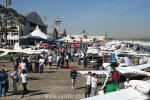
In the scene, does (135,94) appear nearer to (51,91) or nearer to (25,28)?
(51,91)

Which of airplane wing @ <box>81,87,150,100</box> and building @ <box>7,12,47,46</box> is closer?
airplane wing @ <box>81,87,150,100</box>

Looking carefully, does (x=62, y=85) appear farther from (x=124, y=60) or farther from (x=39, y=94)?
(x=124, y=60)

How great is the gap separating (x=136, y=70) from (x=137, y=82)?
7.50m

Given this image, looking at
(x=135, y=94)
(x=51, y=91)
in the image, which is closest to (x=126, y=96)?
(x=135, y=94)

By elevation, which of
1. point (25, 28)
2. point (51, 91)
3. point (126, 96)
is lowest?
point (51, 91)

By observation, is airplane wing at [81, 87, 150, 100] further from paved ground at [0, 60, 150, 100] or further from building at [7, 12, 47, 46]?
building at [7, 12, 47, 46]

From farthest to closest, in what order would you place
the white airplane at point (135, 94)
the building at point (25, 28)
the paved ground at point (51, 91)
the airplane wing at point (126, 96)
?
1. the building at point (25, 28)
2. the paved ground at point (51, 91)
3. the airplane wing at point (126, 96)
4. the white airplane at point (135, 94)

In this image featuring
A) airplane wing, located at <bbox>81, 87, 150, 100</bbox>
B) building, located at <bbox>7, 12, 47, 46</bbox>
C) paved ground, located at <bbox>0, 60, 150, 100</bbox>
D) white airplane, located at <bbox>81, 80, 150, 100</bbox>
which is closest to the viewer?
white airplane, located at <bbox>81, 80, 150, 100</bbox>

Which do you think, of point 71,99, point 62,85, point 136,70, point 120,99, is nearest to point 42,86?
point 62,85

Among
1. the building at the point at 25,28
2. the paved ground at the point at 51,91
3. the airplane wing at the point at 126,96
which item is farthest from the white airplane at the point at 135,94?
the building at the point at 25,28

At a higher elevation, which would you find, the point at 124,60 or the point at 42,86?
the point at 124,60

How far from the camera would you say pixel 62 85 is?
11.2m

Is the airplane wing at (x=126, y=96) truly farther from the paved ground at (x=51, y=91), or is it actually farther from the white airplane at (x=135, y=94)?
the paved ground at (x=51, y=91)

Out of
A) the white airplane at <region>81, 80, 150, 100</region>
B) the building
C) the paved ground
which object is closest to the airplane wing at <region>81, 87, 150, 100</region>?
the white airplane at <region>81, 80, 150, 100</region>
